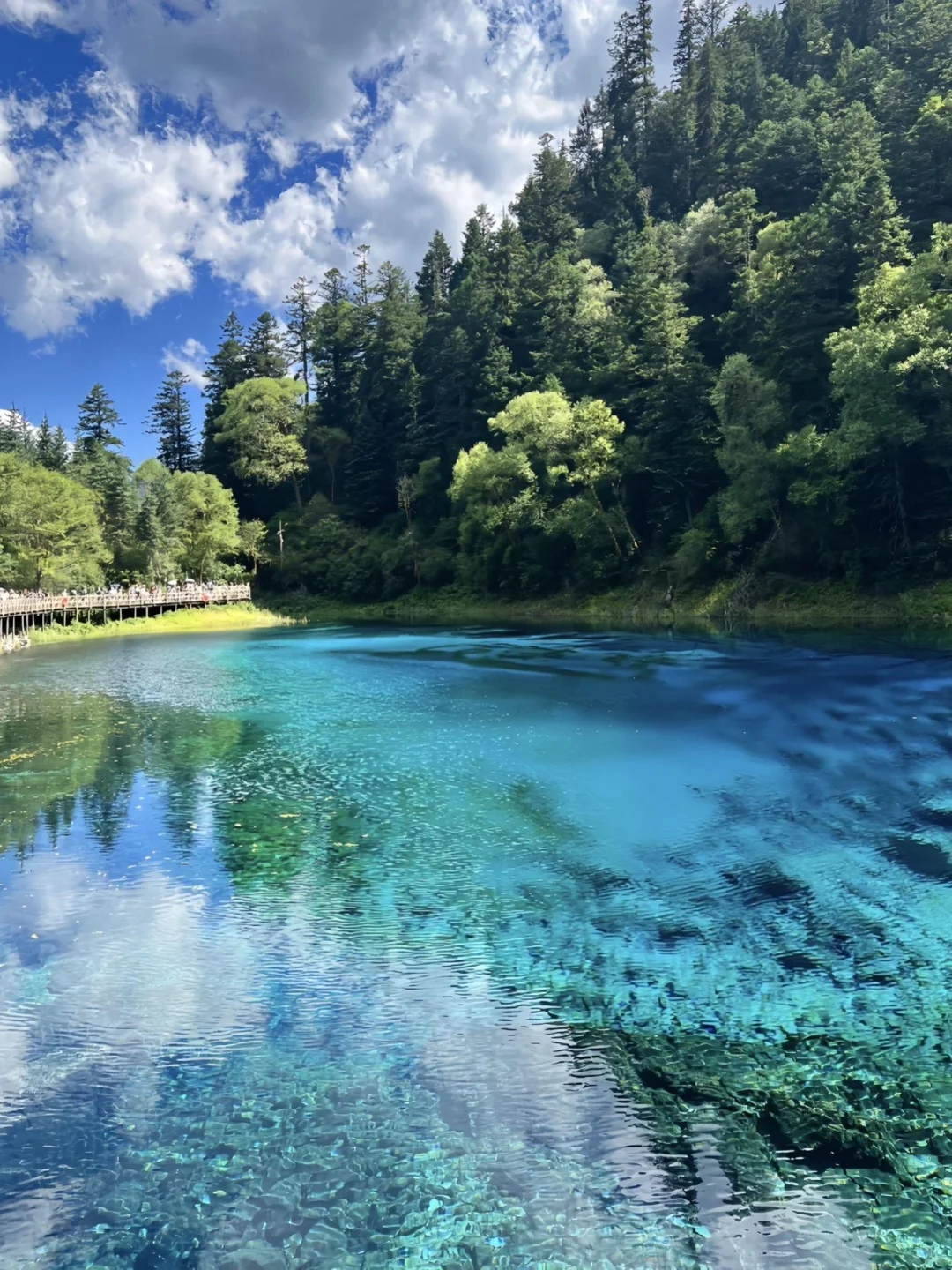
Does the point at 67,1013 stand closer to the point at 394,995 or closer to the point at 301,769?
the point at 394,995

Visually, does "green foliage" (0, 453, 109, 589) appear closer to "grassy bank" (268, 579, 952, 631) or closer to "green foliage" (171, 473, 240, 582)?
"green foliage" (171, 473, 240, 582)

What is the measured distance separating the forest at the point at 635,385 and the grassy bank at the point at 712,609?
1124 mm

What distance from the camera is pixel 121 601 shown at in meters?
57.6

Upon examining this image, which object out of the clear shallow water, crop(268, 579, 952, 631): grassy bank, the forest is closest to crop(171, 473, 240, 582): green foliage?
the forest

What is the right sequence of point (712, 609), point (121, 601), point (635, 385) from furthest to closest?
point (121, 601), point (635, 385), point (712, 609)

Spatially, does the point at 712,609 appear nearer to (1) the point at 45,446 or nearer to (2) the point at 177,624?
(2) the point at 177,624

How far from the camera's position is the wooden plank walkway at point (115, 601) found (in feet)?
160

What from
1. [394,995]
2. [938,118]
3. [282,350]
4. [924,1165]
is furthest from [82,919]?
[282,350]

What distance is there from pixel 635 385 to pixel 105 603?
38.7 meters

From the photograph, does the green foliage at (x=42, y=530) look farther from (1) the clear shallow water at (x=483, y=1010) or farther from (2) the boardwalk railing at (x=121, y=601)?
(1) the clear shallow water at (x=483, y=1010)

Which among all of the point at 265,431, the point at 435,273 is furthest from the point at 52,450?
the point at 435,273

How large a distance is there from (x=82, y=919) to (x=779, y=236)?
1960 inches

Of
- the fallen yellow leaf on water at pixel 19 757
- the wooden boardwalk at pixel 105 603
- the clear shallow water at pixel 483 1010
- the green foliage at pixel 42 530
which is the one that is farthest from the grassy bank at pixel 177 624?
the clear shallow water at pixel 483 1010

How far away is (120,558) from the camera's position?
65.4m
